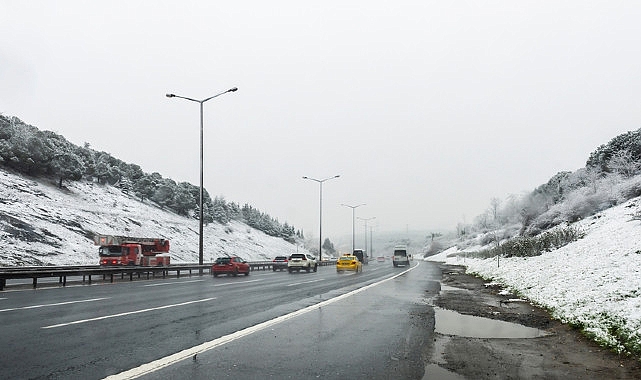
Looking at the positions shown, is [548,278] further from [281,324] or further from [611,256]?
[281,324]

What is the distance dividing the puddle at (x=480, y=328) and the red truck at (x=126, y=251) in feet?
97.7

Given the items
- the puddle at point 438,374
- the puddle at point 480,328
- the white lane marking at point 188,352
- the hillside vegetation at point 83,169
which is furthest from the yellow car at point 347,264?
the hillside vegetation at point 83,169

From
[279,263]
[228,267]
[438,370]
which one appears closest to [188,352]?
[438,370]

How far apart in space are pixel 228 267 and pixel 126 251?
29.6ft

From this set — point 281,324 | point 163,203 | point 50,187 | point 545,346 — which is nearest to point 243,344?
point 281,324

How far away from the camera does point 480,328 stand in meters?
10.2

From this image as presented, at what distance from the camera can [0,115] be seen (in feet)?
189

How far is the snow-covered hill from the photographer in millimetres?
39062

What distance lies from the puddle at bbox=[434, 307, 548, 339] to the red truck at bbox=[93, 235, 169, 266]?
29.8 m

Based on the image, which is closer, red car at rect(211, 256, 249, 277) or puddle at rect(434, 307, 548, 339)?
puddle at rect(434, 307, 548, 339)

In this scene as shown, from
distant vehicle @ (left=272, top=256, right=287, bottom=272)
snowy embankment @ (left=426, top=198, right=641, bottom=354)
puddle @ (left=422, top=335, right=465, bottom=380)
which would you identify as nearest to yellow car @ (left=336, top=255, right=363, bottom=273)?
distant vehicle @ (left=272, top=256, right=287, bottom=272)

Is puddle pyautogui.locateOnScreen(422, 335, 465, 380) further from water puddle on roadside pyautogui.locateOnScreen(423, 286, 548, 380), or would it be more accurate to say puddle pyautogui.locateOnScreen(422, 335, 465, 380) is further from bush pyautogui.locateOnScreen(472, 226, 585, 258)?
bush pyautogui.locateOnScreen(472, 226, 585, 258)

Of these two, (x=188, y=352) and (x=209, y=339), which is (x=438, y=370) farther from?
(x=209, y=339)

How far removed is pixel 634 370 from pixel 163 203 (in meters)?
83.0
